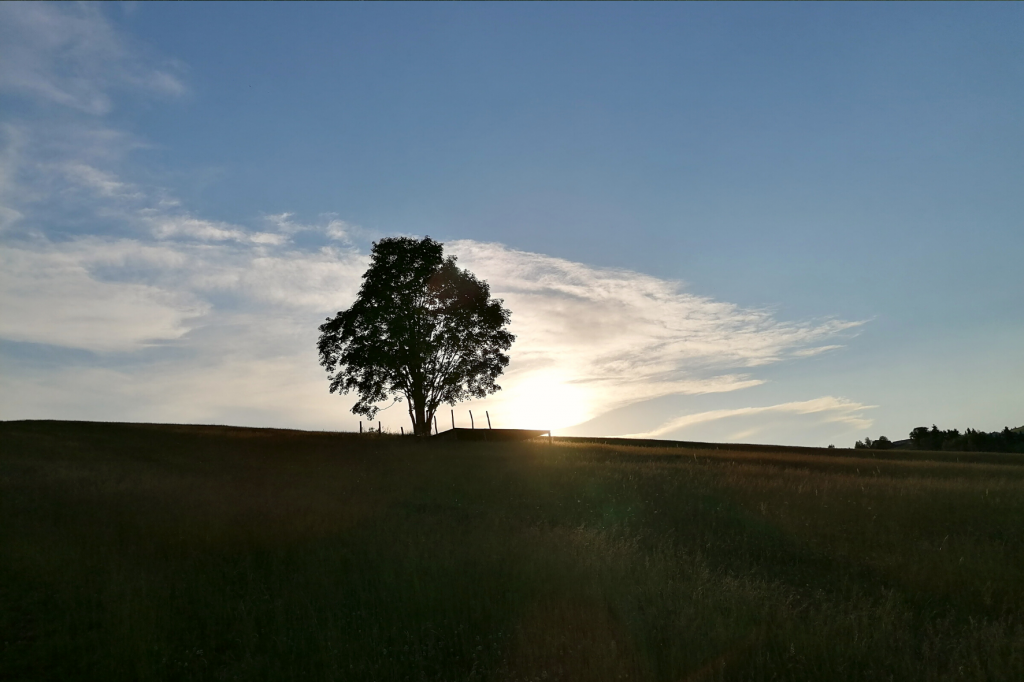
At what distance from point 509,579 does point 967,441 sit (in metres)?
67.4

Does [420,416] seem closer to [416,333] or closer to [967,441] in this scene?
[416,333]

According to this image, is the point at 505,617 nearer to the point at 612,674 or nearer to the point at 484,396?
the point at 612,674

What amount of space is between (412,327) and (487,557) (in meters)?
30.1

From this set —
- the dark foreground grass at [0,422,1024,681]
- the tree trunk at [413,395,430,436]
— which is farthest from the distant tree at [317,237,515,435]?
the dark foreground grass at [0,422,1024,681]

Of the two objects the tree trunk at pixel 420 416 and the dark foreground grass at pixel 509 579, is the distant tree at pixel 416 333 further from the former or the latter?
the dark foreground grass at pixel 509 579

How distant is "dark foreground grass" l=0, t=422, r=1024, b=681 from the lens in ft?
25.3

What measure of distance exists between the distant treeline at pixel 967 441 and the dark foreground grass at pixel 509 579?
138ft

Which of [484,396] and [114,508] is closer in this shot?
[114,508]

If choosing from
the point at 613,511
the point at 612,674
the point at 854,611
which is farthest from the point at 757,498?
the point at 612,674

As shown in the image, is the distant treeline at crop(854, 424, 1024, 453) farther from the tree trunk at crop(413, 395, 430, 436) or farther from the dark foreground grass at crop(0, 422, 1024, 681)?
the dark foreground grass at crop(0, 422, 1024, 681)

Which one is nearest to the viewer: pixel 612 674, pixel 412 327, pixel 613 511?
pixel 612 674

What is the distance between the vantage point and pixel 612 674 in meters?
7.08

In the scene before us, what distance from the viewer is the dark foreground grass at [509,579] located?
303 inches

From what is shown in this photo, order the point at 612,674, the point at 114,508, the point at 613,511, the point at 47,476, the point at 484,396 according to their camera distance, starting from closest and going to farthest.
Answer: the point at 612,674 → the point at 114,508 → the point at 613,511 → the point at 47,476 → the point at 484,396
